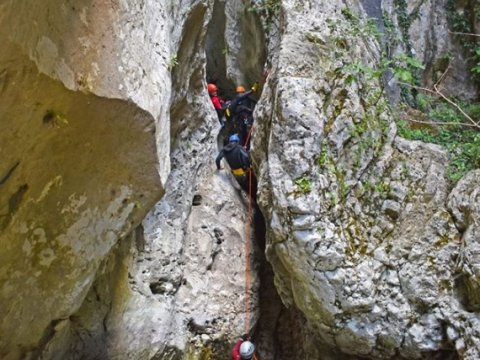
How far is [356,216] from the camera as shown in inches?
243

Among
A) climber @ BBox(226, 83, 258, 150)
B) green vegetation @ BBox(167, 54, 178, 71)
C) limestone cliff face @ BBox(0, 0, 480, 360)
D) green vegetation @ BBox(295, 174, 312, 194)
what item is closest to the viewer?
limestone cliff face @ BBox(0, 0, 480, 360)

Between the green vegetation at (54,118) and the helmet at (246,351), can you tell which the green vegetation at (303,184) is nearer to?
the helmet at (246,351)

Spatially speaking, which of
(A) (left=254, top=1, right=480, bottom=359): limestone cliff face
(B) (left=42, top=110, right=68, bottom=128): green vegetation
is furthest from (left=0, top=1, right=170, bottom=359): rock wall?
(A) (left=254, top=1, right=480, bottom=359): limestone cliff face

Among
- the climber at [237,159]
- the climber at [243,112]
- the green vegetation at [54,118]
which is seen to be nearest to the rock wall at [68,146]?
the green vegetation at [54,118]

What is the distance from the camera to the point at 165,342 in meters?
6.07

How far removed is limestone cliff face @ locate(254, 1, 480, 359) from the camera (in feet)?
18.1

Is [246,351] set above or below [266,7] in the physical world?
below

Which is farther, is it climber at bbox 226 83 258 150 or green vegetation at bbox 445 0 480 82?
climber at bbox 226 83 258 150

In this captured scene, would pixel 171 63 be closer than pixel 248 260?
Yes

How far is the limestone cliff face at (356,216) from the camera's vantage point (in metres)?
5.51

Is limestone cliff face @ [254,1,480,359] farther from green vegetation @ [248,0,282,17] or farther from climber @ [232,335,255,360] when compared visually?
green vegetation @ [248,0,282,17]

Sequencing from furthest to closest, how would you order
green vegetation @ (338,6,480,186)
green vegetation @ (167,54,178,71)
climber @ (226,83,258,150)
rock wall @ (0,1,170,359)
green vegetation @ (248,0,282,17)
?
climber @ (226,83,258,150), green vegetation @ (248,0,282,17), green vegetation @ (338,6,480,186), green vegetation @ (167,54,178,71), rock wall @ (0,1,170,359)

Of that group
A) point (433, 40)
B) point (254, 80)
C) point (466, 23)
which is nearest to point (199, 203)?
point (254, 80)

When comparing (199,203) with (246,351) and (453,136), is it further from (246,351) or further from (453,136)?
(453,136)
